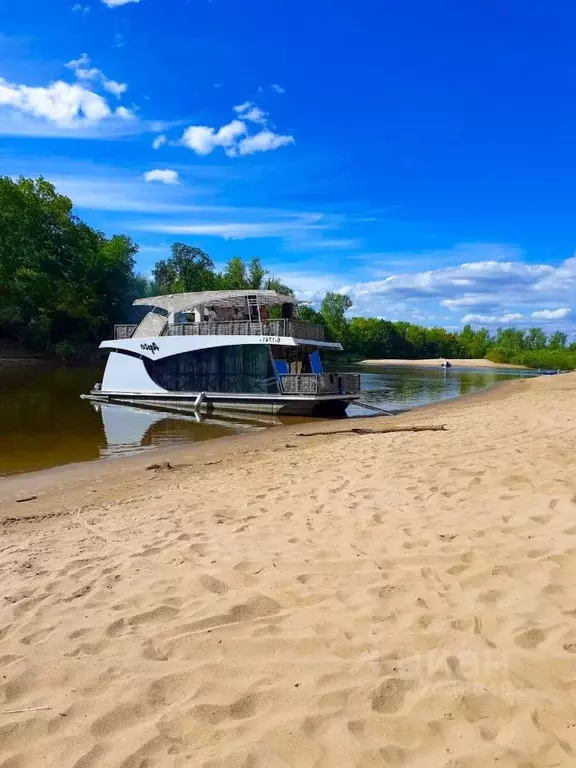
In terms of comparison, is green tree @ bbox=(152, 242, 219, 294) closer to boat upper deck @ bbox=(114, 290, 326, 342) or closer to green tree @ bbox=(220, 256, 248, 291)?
green tree @ bbox=(220, 256, 248, 291)

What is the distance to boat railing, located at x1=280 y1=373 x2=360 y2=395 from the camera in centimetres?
2173

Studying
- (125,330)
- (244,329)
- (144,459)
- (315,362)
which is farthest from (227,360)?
(144,459)

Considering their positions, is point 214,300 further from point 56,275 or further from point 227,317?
point 56,275

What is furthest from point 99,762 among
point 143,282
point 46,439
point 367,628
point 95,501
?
point 143,282

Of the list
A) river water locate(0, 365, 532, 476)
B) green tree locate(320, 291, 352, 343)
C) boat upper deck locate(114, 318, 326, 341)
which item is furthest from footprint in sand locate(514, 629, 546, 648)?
green tree locate(320, 291, 352, 343)

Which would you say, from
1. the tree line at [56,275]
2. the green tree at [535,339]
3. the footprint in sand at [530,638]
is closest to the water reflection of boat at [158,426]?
the footprint in sand at [530,638]

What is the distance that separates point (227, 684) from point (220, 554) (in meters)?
1.96

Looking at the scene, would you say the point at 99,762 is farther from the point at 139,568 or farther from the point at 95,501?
the point at 95,501

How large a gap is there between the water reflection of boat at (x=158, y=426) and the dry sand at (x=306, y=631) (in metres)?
10.1

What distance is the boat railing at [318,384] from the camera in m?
21.7

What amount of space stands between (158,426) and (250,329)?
590 cm

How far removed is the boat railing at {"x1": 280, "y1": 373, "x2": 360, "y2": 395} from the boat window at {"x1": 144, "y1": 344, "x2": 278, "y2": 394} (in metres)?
0.62

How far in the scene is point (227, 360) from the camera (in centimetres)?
2362

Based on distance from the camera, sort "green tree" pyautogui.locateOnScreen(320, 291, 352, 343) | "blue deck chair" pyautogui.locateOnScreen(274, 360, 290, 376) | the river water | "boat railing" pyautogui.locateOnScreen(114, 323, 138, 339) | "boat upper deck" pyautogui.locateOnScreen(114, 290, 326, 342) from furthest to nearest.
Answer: "green tree" pyautogui.locateOnScreen(320, 291, 352, 343) < "boat railing" pyautogui.locateOnScreen(114, 323, 138, 339) < "boat upper deck" pyautogui.locateOnScreen(114, 290, 326, 342) < "blue deck chair" pyautogui.locateOnScreen(274, 360, 290, 376) < the river water
